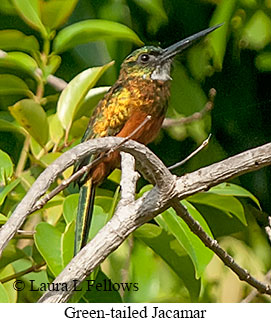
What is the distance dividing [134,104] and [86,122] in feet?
0.42

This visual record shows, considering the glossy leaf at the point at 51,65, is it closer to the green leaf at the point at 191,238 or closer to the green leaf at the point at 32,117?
the green leaf at the point at 32,117

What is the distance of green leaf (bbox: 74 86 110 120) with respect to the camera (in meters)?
1.97

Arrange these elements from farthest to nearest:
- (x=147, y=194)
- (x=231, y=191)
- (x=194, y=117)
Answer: (x=194, y=117)
(x=231, y=191)
(x=147, y=194)

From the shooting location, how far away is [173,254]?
6.13ft

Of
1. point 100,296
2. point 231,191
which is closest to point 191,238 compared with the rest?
point 231,191

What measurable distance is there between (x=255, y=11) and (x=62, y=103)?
23.1 inches

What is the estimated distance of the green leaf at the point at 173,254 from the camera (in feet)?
6.08

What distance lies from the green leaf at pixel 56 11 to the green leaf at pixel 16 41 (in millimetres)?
60

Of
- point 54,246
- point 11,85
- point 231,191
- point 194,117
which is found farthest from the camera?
point 194,117

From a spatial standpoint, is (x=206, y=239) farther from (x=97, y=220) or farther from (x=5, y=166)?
(x=5, y=166)

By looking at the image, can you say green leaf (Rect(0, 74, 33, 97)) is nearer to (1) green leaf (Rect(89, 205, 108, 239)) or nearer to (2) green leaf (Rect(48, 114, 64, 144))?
(2) green leaf (Rect(48, 114, 64, 144))

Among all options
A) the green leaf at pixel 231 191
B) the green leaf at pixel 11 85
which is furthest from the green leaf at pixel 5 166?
the green leaf at pixel 231 191

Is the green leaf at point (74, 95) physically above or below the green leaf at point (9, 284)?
above
